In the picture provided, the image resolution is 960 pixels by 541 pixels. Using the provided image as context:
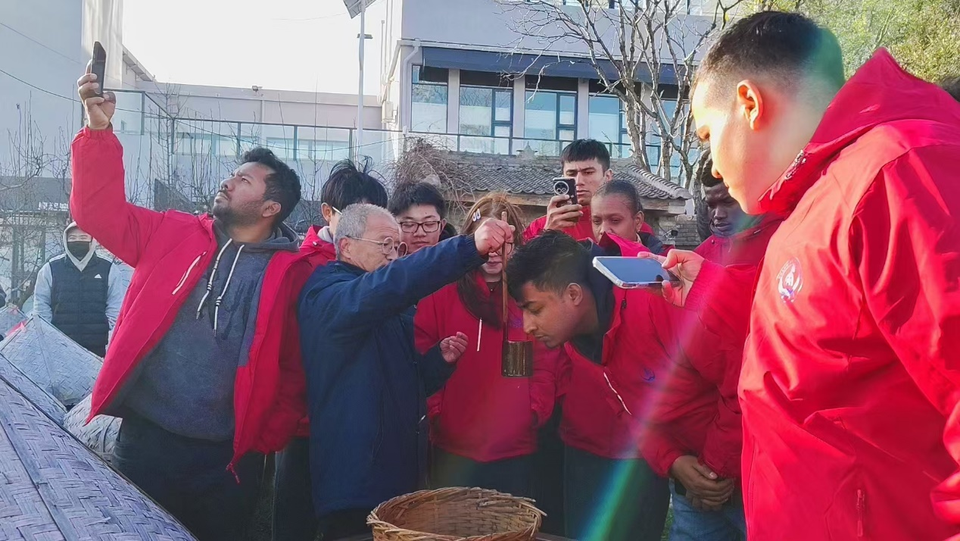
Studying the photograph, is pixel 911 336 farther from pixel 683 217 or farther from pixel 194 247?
pixel 683 217

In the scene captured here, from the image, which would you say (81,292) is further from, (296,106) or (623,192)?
(296,106)

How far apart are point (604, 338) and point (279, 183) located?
173cm

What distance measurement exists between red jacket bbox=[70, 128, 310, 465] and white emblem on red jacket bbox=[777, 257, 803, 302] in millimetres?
2305

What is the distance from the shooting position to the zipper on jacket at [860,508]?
1.29 meters

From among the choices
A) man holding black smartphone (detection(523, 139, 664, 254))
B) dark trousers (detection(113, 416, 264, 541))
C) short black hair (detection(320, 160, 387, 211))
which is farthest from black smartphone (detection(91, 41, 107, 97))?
man holding black smartphone (detection(523, 139, 664, 254))

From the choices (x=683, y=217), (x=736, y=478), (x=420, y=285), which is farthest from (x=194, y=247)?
(x=683, y=217)

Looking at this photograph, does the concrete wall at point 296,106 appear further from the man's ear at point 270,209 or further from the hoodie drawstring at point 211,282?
the hoodie drawstring at point 211,282

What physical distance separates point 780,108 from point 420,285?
4.80 ft

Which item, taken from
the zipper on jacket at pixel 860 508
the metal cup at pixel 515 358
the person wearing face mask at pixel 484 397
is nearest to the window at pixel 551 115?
the person wearing face mask at pixel 484 397

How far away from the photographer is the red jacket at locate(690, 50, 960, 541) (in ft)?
3.63

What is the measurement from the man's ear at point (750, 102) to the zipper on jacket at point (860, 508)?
2.47 feet

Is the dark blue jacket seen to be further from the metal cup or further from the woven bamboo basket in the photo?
the woven bamboo basket

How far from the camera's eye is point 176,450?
10.1 feet

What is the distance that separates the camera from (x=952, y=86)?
2658 millimetres
